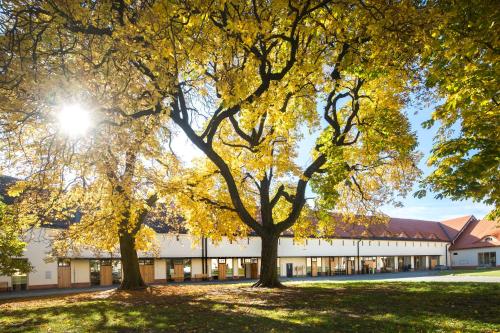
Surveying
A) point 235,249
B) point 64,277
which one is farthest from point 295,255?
point 64,277

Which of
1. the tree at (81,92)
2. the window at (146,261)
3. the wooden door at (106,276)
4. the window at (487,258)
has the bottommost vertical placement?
the window at (487,258)

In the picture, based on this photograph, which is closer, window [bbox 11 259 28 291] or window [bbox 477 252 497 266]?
window [bbox 11 259 28 291]

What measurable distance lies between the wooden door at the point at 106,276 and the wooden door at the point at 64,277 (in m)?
2.96

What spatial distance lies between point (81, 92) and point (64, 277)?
30.2 meters

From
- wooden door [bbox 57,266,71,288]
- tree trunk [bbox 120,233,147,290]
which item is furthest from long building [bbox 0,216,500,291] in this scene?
tree trunk [bbox 120,233,147,290]

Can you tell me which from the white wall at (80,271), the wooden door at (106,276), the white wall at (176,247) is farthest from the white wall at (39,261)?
the white wall at (176,247)

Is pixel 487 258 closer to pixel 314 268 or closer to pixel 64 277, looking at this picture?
pixel 314 268

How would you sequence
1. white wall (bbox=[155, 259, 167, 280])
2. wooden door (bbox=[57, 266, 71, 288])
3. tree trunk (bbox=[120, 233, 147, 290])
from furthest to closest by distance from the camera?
white wall (bbox=[155, 259, 167, 280])
wooden door (bbox=[57, 266, 71, 288])
tree trunk (bbox=[120, 233, 147, 290])

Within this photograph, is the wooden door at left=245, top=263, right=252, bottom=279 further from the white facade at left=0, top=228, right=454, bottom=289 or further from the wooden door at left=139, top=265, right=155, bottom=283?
the wooden door at left=139, top=265, right=155, bottom=283

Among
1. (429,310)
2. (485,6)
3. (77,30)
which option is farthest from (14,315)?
(485,6)

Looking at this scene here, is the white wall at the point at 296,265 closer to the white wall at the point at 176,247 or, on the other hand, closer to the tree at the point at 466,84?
the white wall at the point at 176,247

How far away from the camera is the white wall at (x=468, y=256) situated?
60644 millimetres

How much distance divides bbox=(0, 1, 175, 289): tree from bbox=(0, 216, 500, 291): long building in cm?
908

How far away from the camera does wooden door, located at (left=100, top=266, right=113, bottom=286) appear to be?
39294 millimetres
